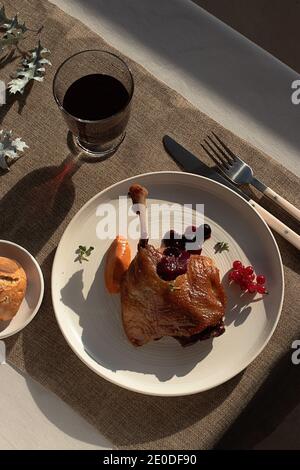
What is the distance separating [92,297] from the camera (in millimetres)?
1129

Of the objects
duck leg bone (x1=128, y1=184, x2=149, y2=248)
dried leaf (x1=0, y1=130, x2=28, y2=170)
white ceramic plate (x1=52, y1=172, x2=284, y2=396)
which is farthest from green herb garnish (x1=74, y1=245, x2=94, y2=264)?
dried leaf (x1=0, y1=130, x2=28, y2=170)

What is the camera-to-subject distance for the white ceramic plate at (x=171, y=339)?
1.10m

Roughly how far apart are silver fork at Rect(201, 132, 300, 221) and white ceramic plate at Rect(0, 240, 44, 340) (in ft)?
1.31

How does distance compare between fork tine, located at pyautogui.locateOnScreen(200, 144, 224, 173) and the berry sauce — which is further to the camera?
fork tine, located at pyautogui.locateOnScreen(200, 144, 224, 173)

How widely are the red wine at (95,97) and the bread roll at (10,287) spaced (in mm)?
293

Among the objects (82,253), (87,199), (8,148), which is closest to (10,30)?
(8,148)

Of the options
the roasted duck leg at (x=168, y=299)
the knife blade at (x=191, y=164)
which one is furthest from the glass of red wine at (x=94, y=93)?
the roasted duck leg at (x=168, y=299)

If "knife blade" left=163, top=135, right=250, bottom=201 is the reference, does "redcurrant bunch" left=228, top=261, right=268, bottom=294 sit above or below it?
below

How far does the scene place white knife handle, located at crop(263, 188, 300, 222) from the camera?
3.82 feet

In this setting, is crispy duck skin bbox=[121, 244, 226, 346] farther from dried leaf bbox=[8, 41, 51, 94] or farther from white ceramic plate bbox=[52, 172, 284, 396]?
dried leaf bbox=[8, 41, 51, 94]

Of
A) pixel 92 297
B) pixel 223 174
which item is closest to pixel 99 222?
pixel 92 297

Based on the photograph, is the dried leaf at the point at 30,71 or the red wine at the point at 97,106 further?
the dried leaf at the point at 30,71

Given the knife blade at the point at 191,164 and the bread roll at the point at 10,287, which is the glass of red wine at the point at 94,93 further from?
the bread roll at the point at 10,287
